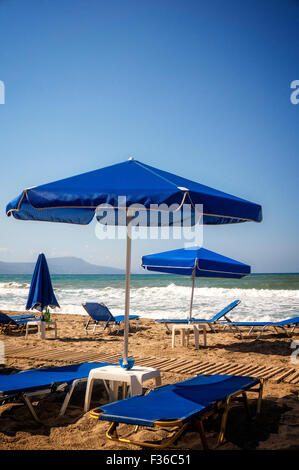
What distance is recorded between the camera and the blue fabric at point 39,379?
3.42 m

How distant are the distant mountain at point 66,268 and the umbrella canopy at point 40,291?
62142 millimetres

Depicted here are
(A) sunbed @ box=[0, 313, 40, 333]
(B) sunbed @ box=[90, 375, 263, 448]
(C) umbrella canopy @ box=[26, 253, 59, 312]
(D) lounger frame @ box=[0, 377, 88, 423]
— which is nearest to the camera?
(B) sunbed @ box=[90, 375, 263, 448]

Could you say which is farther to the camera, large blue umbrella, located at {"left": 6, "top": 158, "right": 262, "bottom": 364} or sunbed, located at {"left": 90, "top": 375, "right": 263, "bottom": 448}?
large blue umbrella, located at {"left": 6, "top": 158, "right": 262, "bottom": 364}

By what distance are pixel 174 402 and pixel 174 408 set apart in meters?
0.17

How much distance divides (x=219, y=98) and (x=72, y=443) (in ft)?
33.9

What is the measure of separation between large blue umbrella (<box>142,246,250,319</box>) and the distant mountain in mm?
63610

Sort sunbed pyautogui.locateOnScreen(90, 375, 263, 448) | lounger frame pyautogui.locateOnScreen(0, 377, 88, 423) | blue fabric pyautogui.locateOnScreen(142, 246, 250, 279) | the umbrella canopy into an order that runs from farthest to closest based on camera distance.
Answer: the umbrella canopy → blue fabric pyautogui.locateOnScreen(142, 246, 250, 279) → lounger frame pyautogui.locateOnScreen(0, 377, 88, 423) → sunbed pyautogui.locateOnScreen(90, 375, 263, 448)

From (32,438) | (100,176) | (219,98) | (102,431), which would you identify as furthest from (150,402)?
(219,98)

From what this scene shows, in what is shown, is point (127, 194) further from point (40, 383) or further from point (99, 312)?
point (99, 312)

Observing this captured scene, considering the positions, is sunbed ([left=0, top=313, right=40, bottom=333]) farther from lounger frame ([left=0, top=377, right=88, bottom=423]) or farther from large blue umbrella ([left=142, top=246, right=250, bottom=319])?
lounger frame ([left=0, top=377, right=88, bottom=423])

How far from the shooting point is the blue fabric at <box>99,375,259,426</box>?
2518 mm

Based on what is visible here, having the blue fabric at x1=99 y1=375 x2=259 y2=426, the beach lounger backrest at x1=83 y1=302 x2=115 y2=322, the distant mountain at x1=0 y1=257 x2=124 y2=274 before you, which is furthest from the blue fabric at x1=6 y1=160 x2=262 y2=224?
the distant mountain at x1=0 y1=257 x2=124 y2=274

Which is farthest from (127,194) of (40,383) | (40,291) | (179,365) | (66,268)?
(66,268)

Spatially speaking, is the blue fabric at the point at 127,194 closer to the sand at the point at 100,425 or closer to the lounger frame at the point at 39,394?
the lounger frame at the point at 39,394
